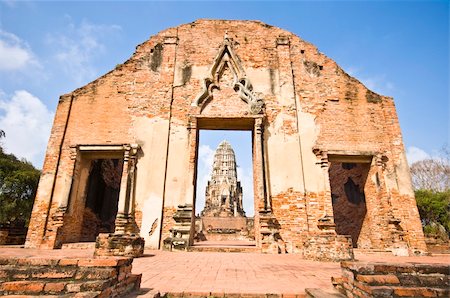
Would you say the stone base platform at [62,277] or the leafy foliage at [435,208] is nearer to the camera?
the stone base platform at [62,277]

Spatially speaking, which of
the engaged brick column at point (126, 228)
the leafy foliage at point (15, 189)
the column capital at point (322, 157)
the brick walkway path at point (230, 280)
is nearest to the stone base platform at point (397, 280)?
the brick walkway path at point (230, 280)

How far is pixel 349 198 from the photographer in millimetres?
13375

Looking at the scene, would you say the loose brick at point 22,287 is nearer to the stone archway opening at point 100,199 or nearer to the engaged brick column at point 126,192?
the engaged brick column at point 126,192

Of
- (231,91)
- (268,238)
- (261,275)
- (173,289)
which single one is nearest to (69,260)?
(173,289)

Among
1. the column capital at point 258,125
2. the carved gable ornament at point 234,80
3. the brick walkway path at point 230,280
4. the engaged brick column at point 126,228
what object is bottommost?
the brick walkway path at point 230,280

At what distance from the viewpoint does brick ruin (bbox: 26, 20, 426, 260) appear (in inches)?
374

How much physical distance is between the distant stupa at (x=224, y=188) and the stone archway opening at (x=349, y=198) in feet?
75.3

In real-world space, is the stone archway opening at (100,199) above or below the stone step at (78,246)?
above

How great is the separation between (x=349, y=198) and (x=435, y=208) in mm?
11315

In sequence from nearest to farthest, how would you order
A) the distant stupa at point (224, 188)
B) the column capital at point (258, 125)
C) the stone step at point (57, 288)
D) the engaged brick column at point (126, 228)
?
the stone step at point (57, 288)
the engaged brick column at point (126, 228)
the column capital at point (258, 125)
the distant stupa at point (224, 188)

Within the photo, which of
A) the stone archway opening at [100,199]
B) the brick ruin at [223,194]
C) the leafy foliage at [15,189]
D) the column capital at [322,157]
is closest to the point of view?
the column capital at [322,157]

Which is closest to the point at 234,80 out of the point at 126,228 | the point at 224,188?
the point at 126,228

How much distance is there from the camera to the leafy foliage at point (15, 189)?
741 inches

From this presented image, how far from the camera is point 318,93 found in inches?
446
